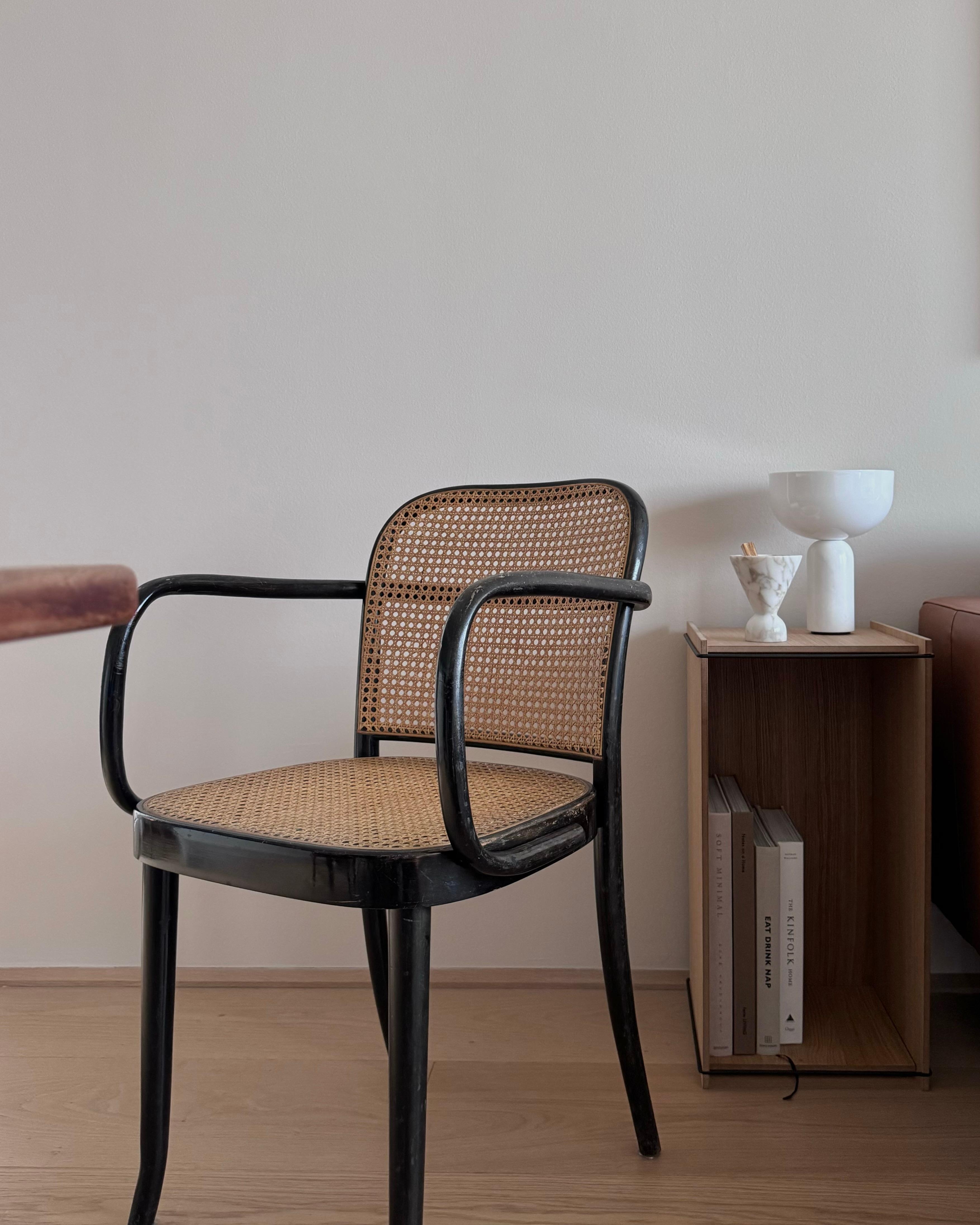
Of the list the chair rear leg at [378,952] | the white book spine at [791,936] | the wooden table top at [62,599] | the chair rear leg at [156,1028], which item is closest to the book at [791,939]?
the white book spine at [791,936]

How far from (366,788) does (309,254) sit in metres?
0.97

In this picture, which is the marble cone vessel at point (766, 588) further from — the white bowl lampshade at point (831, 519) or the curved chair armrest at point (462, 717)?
the curved chair armrest at point (462, 717)

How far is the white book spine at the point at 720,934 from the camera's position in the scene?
1.29 meters

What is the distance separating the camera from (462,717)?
794 millimetres

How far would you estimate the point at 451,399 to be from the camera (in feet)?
5.17

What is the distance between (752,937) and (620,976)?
0.30 m

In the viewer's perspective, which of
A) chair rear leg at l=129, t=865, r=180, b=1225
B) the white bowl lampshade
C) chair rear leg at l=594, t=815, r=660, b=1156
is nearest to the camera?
chair rear leg at l=129, t=865, r=180, b=1225

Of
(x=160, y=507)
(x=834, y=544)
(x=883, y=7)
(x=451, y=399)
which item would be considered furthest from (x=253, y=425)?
(x=883, y=7)

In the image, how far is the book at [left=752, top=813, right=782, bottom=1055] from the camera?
4.31 feet

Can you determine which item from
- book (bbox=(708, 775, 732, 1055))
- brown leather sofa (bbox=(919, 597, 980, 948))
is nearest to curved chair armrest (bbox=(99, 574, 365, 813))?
book (bbox=(708, 775, 732, 1055))

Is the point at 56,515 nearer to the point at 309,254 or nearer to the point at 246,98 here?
the point at 309,254

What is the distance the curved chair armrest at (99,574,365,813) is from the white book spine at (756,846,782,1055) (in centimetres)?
68

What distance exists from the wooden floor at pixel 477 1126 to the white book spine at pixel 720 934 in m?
0.06

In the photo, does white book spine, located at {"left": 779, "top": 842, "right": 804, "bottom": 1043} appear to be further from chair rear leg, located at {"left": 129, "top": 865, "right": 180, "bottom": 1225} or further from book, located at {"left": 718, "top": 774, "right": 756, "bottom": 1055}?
chair rear leg, located at {"left": 129, "top": 865, "right": 180, "bottom": 1225}
